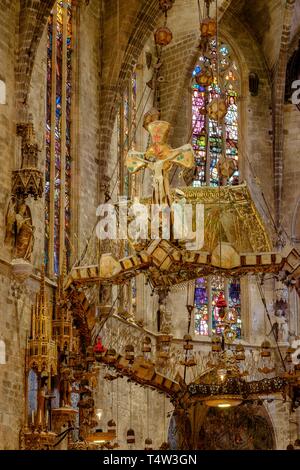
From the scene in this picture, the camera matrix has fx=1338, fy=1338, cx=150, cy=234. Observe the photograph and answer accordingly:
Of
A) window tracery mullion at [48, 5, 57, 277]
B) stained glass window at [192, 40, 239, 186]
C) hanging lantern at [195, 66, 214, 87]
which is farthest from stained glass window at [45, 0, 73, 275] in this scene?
hanging lantern at [195, 66, 214, 87]

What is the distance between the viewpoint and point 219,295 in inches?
1241

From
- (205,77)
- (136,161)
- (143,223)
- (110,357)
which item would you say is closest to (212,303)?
(110,357)

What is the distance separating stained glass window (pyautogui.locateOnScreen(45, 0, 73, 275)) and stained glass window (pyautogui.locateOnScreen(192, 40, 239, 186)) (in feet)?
20.4

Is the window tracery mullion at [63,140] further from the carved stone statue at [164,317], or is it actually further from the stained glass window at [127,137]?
the carved stone statue at [164,317]

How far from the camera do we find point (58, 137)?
84.0 feet

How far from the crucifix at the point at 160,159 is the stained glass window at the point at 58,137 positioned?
442 centimetres

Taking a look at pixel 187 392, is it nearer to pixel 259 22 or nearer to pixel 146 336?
pixel 146 336

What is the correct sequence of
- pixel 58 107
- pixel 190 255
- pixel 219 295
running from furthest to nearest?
pixel 219 295
pixel 58 107
pixel 190 255

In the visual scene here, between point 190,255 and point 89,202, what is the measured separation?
6751mm

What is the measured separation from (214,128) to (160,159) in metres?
12.3

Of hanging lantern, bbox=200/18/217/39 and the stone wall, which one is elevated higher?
the stone wall

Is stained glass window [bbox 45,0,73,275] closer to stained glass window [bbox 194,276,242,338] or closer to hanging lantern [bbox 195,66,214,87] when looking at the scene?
stained glass window [bbox 194,276,242,338]

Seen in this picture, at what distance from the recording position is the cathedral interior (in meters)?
21.0

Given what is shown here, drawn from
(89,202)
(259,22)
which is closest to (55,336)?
(89,202)
